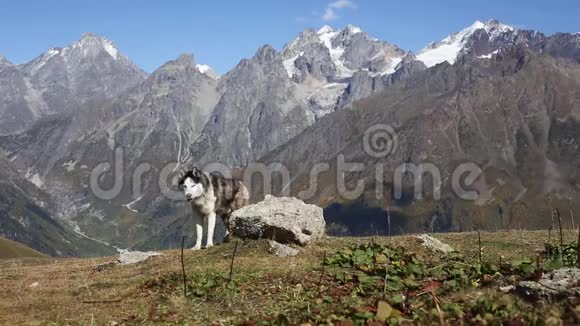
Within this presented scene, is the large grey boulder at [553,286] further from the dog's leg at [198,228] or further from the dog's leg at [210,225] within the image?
the dog's leg at [198,228]

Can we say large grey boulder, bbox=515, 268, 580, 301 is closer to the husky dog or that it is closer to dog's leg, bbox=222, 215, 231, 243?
the husky dog

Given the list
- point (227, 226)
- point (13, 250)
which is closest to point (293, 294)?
point (227, 226)

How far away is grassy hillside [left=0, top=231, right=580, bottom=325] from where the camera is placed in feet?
38.1

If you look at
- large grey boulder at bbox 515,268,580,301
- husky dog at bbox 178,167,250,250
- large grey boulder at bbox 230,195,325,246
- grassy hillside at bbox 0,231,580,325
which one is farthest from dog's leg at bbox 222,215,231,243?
large grey boulder at bbox 515,268,580,301

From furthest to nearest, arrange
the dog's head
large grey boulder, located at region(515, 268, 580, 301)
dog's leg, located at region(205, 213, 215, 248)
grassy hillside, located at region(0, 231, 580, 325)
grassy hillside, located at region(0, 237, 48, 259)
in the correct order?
grassy hillside, located at region(0, 237, 48, 259), dog's leg, located at region(205, 213, 215, 248), the dog's head, grassy hillside, located at region(0, 231, 580, 325), large grey boulder, located at region(515, 268, 580, 301)

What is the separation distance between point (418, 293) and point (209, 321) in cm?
468

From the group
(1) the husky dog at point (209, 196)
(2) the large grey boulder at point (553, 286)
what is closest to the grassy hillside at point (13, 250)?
(1) the husky dog at point (209, 196)

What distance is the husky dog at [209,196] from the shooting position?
25.8 m

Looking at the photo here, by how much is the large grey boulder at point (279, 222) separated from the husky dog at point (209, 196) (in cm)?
115

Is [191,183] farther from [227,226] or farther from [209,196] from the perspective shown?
[227,226]

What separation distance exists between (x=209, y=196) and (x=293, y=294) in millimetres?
11824

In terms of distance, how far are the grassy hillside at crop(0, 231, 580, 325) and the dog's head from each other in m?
2.91

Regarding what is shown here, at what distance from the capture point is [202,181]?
26500mm

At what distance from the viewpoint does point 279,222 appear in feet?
84.9
